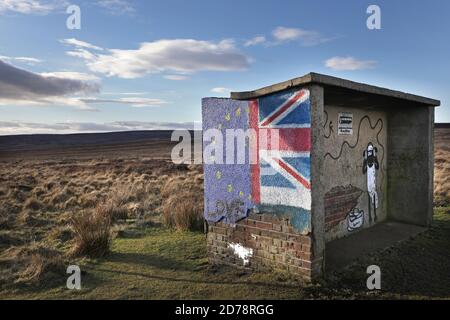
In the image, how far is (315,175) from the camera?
4.36 meters

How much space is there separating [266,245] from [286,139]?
150 cm

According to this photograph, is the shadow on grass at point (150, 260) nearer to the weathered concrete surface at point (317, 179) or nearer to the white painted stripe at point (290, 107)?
the weathered concrete surface at point (317, 179)

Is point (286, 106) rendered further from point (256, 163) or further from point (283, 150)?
point (256, 163)

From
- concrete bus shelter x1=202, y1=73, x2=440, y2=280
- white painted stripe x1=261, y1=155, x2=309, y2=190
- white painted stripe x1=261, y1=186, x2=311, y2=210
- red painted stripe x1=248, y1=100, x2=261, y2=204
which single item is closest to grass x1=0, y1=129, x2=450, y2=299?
concrete bus shelter x1=202, y1=73, x2=440, y2=280

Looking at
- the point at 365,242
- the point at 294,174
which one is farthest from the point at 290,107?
the point at 365,242

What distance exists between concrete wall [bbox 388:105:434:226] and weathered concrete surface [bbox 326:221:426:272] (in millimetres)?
345

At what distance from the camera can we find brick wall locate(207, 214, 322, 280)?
4500 mm

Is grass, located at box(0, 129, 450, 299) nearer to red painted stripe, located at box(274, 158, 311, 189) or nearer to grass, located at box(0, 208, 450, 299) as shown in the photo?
grass, located at box(0, 208, 450, 299)

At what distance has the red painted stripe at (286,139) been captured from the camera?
4.31m

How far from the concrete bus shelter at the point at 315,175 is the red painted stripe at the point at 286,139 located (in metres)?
0.01

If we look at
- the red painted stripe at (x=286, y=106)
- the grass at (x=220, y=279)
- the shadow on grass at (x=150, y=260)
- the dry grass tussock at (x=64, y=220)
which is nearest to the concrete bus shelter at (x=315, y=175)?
the red painted stripe at (x=286, y=106)

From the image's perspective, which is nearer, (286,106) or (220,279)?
(286,106)

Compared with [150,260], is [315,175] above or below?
above
